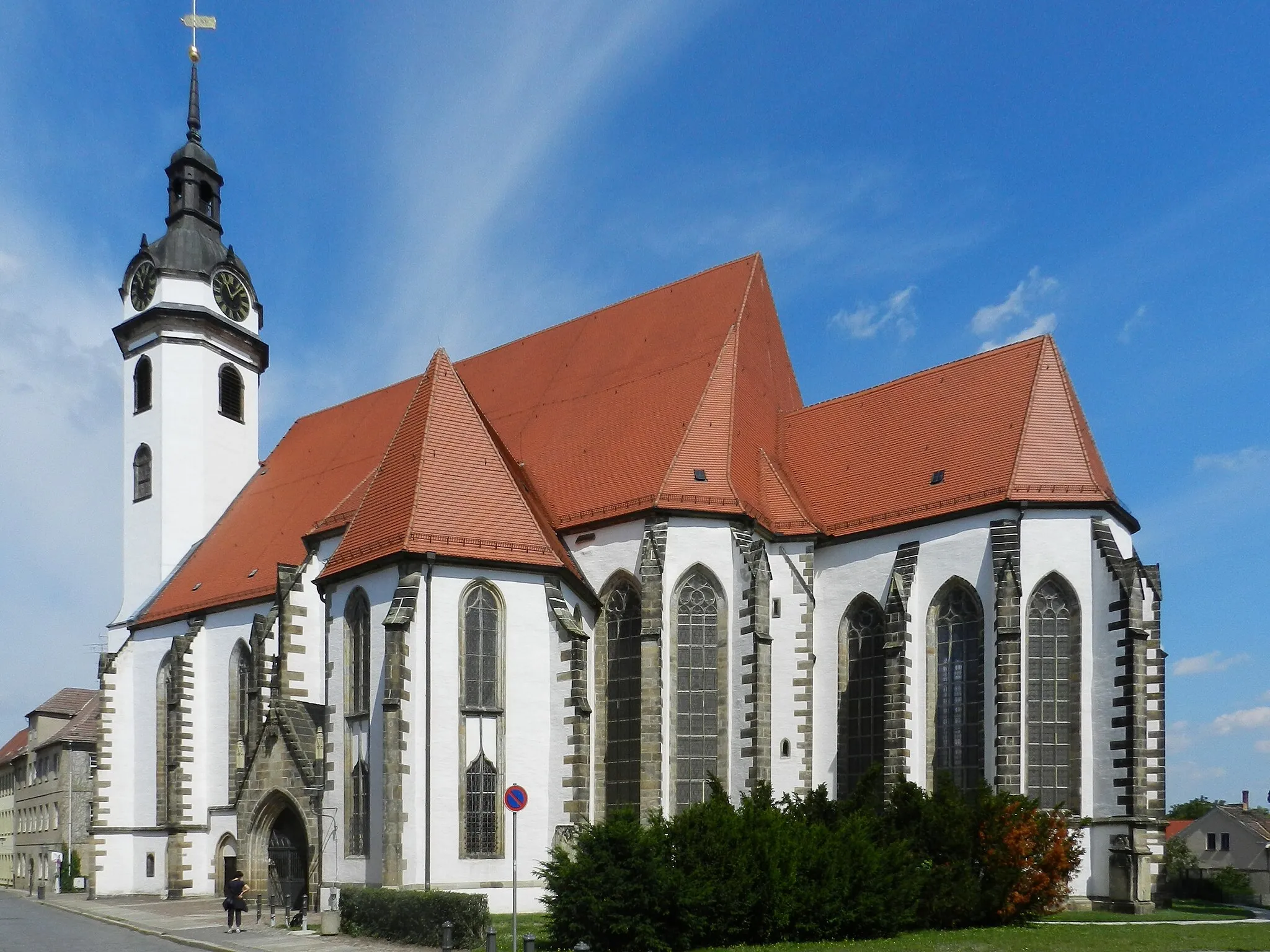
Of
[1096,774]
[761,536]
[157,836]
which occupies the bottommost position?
[157,836]

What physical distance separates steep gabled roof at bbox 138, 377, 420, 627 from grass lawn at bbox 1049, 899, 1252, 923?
1918 cm

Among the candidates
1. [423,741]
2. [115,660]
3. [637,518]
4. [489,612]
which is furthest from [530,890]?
[115,660]

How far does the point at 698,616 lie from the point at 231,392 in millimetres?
21238

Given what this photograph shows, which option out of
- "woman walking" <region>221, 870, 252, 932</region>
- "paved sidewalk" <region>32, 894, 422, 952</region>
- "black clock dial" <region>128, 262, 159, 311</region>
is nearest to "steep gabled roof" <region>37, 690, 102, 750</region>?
"paved sidewalk" <region>32, 894, 422, 952</region>

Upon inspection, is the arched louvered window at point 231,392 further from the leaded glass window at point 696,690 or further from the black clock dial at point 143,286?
the leaded glass window at point 696,690

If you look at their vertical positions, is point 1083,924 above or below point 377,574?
below

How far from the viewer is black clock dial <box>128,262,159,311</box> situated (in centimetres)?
3909

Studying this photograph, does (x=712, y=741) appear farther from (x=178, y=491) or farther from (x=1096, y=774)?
(x=178, y=491)

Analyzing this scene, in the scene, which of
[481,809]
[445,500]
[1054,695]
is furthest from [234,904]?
[1054,695]

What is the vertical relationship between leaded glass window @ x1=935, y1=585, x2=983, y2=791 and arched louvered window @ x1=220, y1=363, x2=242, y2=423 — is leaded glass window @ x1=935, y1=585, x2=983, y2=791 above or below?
below

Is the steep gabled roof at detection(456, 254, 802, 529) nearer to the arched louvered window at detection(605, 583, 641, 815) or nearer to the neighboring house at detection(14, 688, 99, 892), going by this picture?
the arched louvered window at detection(605, 583, 641, 815)

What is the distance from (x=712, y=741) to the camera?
83.0 ft

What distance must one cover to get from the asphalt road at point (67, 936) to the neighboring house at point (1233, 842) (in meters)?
48.9

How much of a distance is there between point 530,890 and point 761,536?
8629 mm
